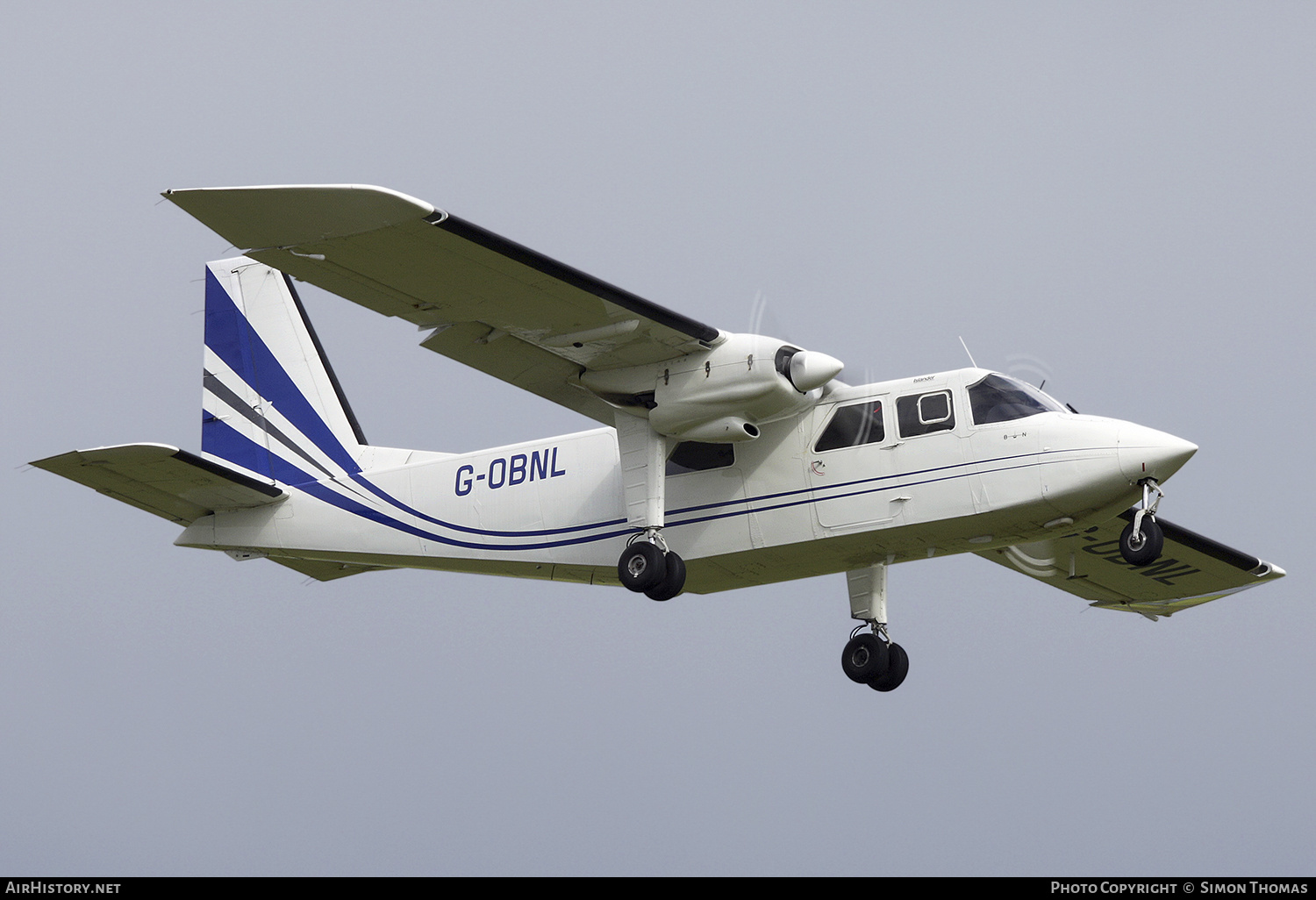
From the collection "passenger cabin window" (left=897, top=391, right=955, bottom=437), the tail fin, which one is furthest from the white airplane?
the tail fin

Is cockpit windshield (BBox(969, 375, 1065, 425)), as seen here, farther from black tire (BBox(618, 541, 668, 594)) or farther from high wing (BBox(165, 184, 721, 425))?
black tire (BBox(618, 541, 668, 594))

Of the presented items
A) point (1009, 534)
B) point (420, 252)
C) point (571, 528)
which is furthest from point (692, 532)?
point (420, 252)

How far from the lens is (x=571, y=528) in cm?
1891

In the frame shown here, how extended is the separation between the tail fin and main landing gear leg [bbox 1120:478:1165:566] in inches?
382

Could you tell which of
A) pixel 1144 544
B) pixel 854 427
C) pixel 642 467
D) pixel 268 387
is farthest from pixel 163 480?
pixel 1144 544

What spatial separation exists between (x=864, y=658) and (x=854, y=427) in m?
3.04

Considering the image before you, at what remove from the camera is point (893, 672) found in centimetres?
1909

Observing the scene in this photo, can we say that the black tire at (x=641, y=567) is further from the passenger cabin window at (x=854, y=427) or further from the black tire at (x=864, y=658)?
the black tire at (x=864, y=658)

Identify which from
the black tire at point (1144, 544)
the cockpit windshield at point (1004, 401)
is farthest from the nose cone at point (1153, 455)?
the cockpit windshield at point (1004, 401)

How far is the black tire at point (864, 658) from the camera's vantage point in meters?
19.0

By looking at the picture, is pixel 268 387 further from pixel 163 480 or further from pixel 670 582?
pixel 670 582

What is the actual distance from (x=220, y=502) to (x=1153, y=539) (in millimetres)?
10811

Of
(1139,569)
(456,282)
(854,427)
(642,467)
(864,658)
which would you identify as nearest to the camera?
(456,282)

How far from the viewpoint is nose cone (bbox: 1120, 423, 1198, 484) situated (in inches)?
649
